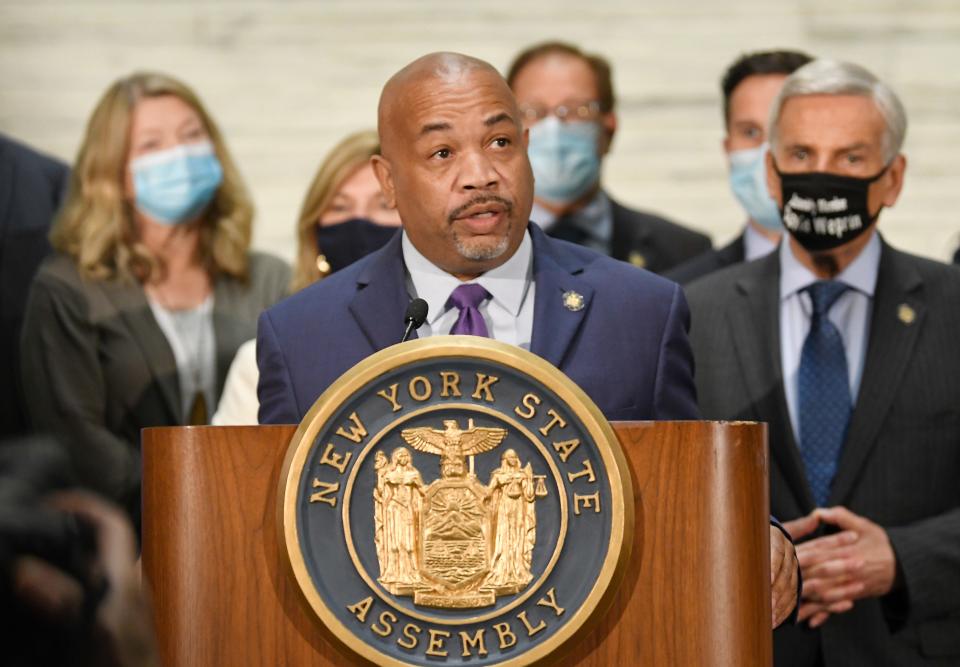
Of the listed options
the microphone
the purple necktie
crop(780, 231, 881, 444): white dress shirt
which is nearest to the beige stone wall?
crop(780, 231, 881, 444): white dress shirt

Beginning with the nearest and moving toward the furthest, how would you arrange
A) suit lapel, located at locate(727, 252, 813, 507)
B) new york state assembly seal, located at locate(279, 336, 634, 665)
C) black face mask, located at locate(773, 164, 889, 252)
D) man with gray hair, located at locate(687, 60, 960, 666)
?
new york state assembly seal, located at locate(279, 336, 634, 665)
man with gray hair, located at locate(687, 60, 960, 666)
suit lapel, located at locate(727, 252, 813, 507)
black face mask, located at locate(773, 164, 889, 252)

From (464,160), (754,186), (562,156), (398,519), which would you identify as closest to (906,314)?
(754,186)

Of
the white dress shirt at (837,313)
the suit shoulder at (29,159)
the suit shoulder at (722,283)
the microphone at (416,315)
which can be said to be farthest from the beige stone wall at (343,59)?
the microphone at (416,315)

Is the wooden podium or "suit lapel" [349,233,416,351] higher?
"suit lapel" [349,233,416,351]

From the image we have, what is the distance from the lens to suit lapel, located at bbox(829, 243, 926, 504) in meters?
3.89

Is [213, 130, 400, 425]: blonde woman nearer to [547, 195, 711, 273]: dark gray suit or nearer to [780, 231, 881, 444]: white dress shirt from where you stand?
[547, 195, 711, 273]: dark gray suit

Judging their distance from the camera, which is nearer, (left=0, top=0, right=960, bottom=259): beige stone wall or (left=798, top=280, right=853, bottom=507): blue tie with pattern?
(left=798, top=280, right=853, bottom=507): blue tie with pattern

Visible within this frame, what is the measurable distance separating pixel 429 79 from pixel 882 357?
1558mm

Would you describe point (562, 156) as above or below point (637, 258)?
above

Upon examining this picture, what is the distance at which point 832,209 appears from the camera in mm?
4020

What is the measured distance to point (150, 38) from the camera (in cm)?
646

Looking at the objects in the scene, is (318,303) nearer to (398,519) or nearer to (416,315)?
(416,315)

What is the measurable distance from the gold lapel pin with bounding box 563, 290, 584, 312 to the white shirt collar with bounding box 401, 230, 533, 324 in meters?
0.08

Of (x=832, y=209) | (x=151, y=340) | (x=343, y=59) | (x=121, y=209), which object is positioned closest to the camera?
(x=832, y=209)
